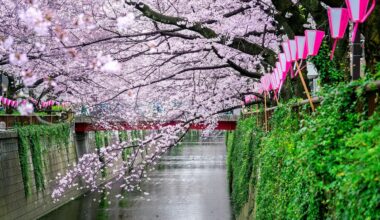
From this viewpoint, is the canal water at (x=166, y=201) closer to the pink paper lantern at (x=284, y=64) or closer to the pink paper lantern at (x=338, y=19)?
the pink paper lantern at (x=284, y=64)

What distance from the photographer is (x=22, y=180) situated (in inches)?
803

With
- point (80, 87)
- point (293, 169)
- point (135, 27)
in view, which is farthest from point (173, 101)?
point (293, 169)

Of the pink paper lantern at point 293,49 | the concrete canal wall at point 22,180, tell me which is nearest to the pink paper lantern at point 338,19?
the pink paper lantern at point 293,49

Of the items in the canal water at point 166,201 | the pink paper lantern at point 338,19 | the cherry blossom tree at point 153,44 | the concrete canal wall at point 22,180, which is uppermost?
the cherry blossom tree at point 153,44

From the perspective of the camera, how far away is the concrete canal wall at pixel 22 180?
1859 cm

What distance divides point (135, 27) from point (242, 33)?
2.51 metres

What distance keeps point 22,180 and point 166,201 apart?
7.21 metres

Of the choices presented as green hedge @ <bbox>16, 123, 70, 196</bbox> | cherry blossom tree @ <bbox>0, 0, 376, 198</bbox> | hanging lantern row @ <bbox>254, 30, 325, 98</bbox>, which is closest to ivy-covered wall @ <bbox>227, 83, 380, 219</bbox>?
hanging lantern row @ <bbox>254, 30, 325, 98</bbox>

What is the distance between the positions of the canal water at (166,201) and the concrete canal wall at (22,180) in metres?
0.69

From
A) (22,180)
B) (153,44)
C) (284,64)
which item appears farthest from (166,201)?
(153,44)

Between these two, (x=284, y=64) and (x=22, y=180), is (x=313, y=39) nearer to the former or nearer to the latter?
(x=284, y=64)

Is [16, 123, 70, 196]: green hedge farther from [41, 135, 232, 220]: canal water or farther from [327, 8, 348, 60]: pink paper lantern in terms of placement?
[327, 8, 348, 60]: pink paper lantern

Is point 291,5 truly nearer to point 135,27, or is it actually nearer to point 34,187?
point 135,27

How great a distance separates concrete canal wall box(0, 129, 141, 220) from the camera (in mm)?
18594
